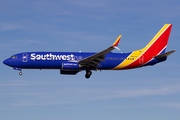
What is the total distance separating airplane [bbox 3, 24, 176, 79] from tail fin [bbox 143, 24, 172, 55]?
16 cm

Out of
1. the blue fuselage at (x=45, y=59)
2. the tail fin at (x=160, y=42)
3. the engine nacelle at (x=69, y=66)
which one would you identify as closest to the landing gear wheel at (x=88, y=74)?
the blue fuselage at (x=45, y=59)

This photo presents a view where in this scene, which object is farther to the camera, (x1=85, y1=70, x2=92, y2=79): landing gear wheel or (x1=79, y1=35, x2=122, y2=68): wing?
(x1=85, y1=70, x2=92, y2=79): landing gear wheel

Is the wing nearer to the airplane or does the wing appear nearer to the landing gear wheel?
the airplane

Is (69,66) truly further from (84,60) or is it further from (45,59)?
(45,59)

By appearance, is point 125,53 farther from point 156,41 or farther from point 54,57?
point 54,57

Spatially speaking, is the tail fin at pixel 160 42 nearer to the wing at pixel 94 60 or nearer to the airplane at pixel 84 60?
the airplane at pixel 84 60

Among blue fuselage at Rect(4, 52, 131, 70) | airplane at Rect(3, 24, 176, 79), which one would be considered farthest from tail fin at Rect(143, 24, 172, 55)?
blue fuselage at Rect(4, 52, 131, 70)

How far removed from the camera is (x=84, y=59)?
161 ft

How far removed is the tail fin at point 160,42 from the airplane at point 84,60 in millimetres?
155

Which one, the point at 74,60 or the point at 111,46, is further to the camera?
the point at 74,60

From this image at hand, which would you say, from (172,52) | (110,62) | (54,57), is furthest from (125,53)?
(54,57)

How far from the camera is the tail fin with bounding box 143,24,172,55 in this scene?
55281mm

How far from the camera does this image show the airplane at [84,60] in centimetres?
4962

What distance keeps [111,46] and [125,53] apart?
10.8 meters
